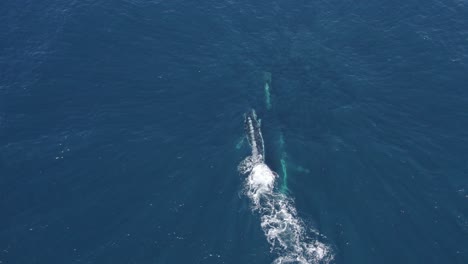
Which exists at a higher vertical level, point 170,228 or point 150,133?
point 150,133

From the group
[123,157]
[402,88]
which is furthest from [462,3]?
[123,157]

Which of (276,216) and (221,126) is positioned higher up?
(221,126)

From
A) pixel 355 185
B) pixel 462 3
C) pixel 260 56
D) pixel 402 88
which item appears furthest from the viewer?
pixel 462 3

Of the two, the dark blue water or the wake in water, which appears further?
the dark blue water

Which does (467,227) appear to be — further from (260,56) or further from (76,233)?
(76,233)

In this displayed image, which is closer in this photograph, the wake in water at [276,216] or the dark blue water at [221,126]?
the wake in water at [276,216]
